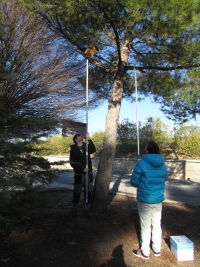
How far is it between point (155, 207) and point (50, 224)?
6.41ft

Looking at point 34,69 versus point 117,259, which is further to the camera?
point 34,69

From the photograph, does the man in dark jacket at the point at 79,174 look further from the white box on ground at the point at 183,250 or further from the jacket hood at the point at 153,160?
the white box on ground at the point at 183,250

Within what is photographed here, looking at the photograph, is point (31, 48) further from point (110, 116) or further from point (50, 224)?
point (50, 224)

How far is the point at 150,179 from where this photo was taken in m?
3.76

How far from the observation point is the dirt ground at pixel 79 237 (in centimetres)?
359

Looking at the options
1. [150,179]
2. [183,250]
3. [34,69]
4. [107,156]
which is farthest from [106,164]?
[34,69]

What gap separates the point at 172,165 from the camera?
13227 millimetres

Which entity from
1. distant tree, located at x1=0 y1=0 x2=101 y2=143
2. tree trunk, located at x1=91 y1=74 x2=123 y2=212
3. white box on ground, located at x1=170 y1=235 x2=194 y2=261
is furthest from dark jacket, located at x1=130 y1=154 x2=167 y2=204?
distant tree, located at x1=0 y1=0 x2=101 y2=143

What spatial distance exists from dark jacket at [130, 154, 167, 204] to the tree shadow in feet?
2.76

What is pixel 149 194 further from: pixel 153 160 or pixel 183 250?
pixel 183 250

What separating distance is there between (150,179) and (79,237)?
1524 millimetres

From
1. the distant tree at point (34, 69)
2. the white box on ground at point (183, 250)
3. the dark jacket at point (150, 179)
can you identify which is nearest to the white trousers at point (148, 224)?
the dark jacket at point (150, 179)

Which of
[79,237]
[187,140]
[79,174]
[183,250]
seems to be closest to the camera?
[183,250]

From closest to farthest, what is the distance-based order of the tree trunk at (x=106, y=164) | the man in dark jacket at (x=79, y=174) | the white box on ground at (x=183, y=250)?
the white box on ground at (x=183, y=250), the man in dark jacket at (x=79, y=174), the tree trunk at (x=106, y=164)
